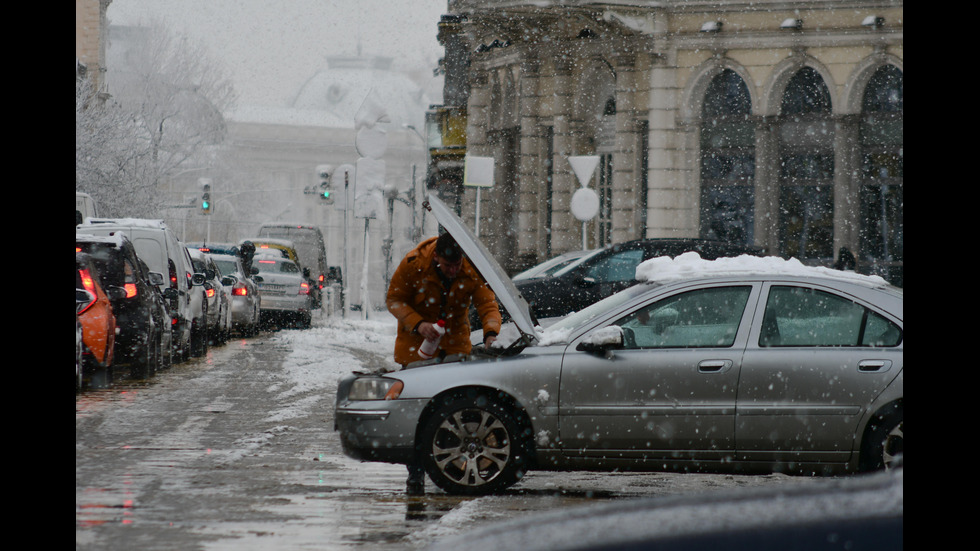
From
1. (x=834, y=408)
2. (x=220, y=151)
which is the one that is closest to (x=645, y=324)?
(x=834, y=408)

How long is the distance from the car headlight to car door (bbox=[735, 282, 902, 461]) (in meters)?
1.94

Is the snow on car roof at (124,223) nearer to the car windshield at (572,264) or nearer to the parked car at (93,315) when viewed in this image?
the parked car at (93,315)

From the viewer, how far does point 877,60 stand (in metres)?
26.4

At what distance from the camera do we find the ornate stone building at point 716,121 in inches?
1040

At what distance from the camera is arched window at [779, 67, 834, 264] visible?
26906 millimetres

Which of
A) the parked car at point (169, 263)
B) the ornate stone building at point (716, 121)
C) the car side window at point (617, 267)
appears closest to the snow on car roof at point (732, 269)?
the car side window at point (617, 267)

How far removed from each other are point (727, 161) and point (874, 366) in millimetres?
21034

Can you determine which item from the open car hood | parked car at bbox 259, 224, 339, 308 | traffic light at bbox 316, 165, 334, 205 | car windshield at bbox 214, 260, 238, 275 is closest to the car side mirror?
the open car hood

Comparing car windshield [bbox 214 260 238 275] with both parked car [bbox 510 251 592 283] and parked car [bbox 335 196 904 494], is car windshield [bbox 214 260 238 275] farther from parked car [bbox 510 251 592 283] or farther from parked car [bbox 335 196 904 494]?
parked car [bbox 335 196 904 494]

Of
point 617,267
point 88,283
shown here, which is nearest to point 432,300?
point 88,283
